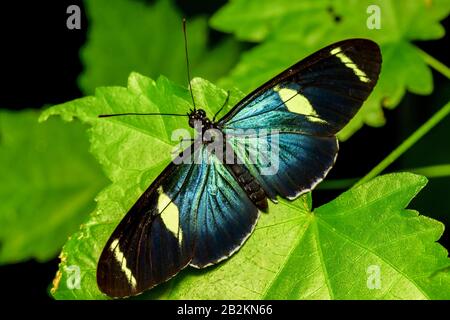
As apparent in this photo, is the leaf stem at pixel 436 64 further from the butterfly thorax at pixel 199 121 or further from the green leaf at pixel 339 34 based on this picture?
the butterfly thorax at pixel 199 121

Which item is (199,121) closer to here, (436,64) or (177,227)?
(177,227)

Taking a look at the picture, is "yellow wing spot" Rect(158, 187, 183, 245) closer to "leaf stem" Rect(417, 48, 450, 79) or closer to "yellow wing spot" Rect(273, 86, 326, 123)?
"yellow wing spot" Rect(273, 86, 326, 123)

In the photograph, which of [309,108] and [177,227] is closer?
[177,227]

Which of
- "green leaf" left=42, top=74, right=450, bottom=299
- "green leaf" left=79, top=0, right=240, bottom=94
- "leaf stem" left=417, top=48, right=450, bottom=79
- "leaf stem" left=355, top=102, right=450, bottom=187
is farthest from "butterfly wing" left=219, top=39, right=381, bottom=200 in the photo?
"green leaf" left=79, top=0, right=240, bottom=94

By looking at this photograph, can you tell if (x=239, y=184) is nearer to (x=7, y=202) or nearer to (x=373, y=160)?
(x=373, y=160)

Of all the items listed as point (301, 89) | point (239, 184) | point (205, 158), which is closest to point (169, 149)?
point (205, 158)

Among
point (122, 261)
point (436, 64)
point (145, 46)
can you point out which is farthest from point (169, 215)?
point (145, 46)
